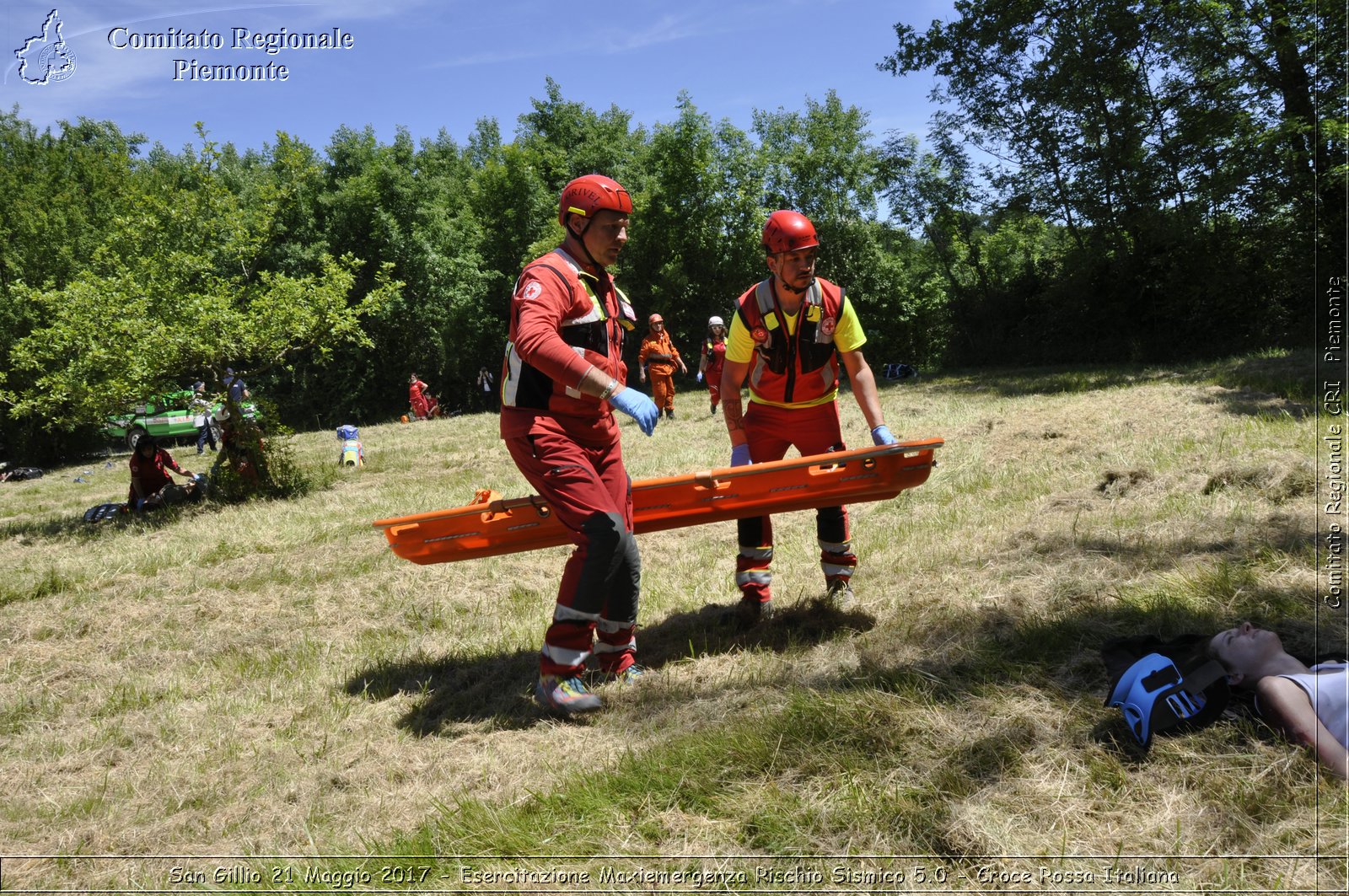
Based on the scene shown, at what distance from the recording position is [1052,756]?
3.34m

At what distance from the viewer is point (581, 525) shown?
13.9 feet

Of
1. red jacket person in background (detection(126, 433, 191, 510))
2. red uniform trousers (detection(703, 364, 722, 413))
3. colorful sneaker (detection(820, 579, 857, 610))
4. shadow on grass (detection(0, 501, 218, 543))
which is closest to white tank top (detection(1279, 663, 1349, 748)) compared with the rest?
colorful sneaker (detection(820, 579, 857, 610))

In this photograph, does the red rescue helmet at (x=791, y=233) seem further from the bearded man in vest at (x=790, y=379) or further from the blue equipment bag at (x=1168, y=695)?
the blue equipment bag at (x=1168, y=695)

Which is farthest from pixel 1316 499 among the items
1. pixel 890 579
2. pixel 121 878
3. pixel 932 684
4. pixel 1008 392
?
pixel 1008 392

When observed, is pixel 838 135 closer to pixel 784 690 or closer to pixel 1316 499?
pixel 1316 499

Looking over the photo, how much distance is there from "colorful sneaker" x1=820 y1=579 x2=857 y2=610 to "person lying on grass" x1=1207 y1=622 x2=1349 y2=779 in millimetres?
2259

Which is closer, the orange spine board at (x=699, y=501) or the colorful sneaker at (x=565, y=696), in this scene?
the colorful sneaker at (x=565, y=696)

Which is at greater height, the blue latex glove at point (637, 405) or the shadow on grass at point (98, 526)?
the blue latex glove at point (637, 405)

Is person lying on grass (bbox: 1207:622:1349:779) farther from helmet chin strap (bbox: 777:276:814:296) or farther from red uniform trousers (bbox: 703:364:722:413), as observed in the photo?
red uniform trousers (bbox: 703:364:722:413)

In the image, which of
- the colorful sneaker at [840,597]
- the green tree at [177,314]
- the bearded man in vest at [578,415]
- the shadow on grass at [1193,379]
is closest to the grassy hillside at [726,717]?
the colorful sneaker at [840,597]

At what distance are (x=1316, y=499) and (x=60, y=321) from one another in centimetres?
1438

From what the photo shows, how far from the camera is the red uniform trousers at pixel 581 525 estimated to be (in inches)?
167

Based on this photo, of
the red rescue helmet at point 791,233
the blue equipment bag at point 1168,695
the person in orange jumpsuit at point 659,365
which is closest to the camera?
the blue equipment bag at point 1168,695

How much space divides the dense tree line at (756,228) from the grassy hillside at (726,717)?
5.51 meters
